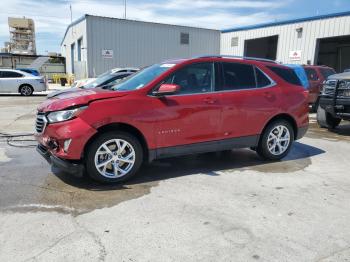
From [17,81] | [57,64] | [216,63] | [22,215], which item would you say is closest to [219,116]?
[216,63]

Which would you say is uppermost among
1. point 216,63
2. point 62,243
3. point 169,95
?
point 216,63

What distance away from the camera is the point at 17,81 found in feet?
69.3

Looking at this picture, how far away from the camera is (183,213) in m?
3.95

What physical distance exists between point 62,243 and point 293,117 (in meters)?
4.45

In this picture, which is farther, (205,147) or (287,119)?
(287,119)

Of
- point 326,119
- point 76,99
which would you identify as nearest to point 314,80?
point 326,119

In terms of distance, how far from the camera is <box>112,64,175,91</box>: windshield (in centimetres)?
514

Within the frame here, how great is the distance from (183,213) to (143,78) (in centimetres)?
224

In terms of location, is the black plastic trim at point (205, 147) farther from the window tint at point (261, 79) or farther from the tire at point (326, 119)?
the tire at point (326, 119)

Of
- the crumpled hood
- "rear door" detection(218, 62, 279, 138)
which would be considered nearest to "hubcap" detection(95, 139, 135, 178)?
the crumpled hood

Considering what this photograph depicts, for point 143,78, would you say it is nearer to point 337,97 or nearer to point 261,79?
point 261,79

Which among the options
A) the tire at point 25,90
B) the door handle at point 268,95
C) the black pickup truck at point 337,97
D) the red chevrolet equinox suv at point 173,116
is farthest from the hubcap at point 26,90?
the door handle at point 268,95

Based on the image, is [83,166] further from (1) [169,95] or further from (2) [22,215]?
(1) [169,95]

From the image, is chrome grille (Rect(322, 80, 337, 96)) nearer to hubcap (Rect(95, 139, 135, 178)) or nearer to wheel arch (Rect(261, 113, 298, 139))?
wheel arch (Rect(261, 113, 298, 139))
